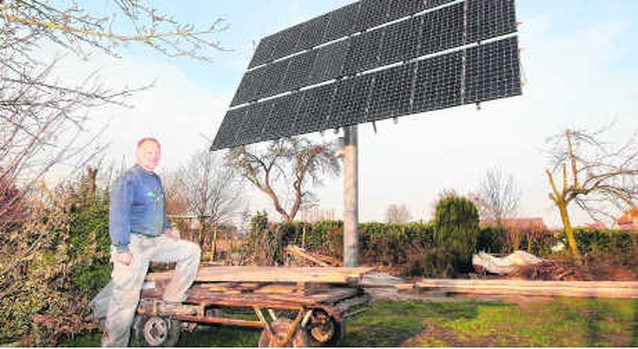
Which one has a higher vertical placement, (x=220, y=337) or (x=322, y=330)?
(x=322, y=330)

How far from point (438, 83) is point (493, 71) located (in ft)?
2.92

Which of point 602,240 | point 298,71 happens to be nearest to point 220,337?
point 298,71

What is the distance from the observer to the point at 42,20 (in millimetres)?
4359

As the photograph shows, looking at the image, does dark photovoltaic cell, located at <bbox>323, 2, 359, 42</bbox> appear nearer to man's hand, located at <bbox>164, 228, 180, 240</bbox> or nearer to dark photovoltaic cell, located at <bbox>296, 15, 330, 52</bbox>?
dark photovoltaic cell, located at <bbox>296, 15, 330, 52</bbox>

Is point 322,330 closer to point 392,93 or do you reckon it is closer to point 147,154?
point 147,154

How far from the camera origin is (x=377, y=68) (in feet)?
27.9

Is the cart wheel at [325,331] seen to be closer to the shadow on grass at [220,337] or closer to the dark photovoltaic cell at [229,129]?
the shadow on grass at [220,337]

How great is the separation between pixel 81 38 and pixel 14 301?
10.4 feet

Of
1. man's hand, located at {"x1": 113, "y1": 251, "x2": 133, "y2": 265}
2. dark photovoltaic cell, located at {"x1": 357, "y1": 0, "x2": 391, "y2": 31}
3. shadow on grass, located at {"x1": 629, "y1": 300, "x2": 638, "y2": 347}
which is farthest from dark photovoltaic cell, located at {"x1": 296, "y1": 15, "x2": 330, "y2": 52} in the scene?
shadow on grass, located at {"x1": 629, "y1": 300, "x2": 638, "y2": 347}

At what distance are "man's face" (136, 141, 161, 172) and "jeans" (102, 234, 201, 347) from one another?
0.75 m

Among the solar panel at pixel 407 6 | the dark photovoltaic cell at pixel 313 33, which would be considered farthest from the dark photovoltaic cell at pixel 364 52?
the dark photovoltaic cell at pixel 313 33

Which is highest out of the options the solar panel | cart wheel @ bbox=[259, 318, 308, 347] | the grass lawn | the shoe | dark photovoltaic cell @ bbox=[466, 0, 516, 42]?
the solar panel

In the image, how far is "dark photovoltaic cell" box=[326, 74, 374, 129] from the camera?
25.9 feet

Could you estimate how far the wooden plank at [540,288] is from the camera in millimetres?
8641
